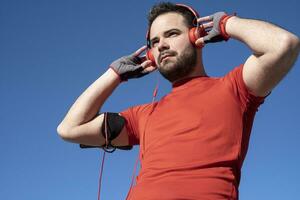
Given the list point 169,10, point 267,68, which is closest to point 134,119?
point 169,10

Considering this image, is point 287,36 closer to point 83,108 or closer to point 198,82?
point 198,82

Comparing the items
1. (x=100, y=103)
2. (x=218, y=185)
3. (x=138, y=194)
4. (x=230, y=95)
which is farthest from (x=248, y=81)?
(x=100, y=103)

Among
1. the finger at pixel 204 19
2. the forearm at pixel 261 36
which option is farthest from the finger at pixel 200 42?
the forearm at pixel 261 36

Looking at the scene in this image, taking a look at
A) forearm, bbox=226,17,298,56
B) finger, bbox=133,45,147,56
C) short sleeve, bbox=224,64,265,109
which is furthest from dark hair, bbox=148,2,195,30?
short sleeve, bbox=224,64,265,109

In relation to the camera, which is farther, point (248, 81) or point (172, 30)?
point (172, 30)

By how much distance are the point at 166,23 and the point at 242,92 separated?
1.11 meters

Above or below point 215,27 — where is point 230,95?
below

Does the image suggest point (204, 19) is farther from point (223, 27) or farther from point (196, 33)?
point (223, 27)

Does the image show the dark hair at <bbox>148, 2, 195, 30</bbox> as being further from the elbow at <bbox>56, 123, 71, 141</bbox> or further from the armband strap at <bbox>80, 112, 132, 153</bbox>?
the elbow at <bbox>56, 123, 71, 141</bbox>

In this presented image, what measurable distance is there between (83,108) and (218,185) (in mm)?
1920

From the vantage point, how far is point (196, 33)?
4.03m

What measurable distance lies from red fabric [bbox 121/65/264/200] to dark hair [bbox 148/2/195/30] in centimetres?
75

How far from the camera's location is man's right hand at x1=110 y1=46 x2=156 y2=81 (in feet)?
14.9

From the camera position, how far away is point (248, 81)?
3496mm
